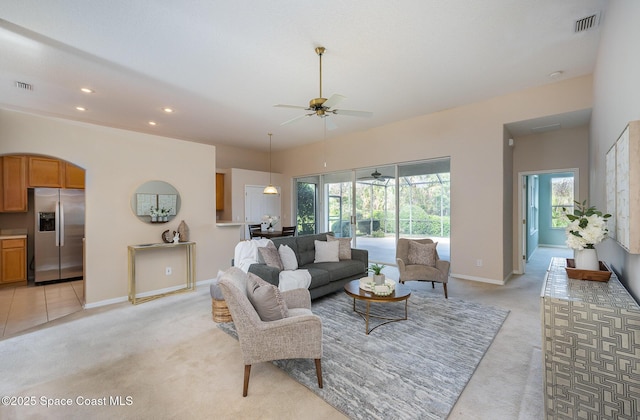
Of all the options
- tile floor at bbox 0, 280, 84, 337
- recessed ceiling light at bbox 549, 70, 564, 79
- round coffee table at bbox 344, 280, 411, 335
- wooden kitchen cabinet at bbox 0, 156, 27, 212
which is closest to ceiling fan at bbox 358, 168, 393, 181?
recessed ceiling light at bbox 549, 70, 564, 79

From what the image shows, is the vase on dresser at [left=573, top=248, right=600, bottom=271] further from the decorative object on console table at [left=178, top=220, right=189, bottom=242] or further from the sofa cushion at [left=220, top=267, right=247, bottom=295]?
the decorative object on console table at [left=178, top=220, right=189, bottom=242]

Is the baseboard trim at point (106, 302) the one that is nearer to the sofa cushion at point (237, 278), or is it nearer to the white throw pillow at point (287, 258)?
the white throw pillow at point (287, 258)

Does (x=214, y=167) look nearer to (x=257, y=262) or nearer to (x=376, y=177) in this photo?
(x=257, y=262)

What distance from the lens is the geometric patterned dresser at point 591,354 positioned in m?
1.37

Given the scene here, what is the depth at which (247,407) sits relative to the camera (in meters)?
1.81

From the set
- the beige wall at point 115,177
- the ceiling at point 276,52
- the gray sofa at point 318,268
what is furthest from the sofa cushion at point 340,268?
the ceiling at point 276,52

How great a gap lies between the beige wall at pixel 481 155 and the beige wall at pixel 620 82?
Result: 135 centimetres

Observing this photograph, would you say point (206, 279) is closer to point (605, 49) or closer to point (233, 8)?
point (233, 8)

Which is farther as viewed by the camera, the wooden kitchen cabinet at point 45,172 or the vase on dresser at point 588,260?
the wooden kitchen cabinet at point 45,172

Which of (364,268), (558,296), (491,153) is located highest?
(491,153)

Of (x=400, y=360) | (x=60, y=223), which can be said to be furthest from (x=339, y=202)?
(x=60, y=223)

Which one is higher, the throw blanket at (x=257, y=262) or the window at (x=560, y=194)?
the window at (x=560, y=194)

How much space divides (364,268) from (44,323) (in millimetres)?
4301

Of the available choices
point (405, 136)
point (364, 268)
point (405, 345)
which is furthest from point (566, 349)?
point (405, 136)
